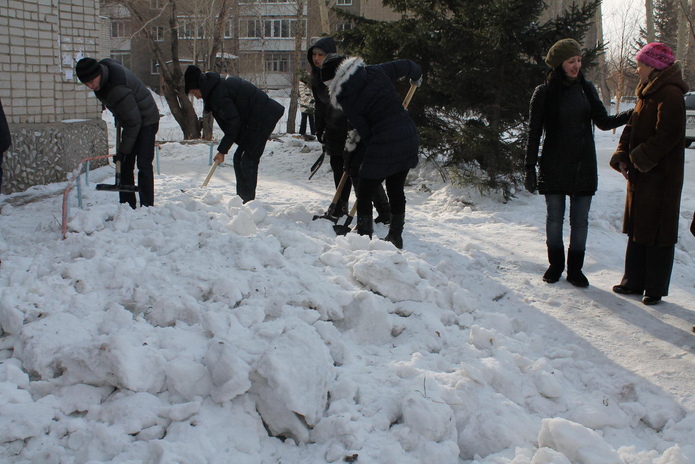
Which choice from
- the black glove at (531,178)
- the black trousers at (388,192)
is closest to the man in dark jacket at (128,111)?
the black trousers at (388,192)

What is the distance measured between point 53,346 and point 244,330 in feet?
2.81

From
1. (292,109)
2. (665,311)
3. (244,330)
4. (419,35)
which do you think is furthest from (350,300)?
(292,109)

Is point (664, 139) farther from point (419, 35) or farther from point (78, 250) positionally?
point (419, 35)

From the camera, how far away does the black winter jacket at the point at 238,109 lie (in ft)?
17.8

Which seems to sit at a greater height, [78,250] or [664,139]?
[664,139]

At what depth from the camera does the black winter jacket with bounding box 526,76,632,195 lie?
421 cm

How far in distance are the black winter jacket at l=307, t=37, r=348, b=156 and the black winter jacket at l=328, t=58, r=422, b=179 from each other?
42.0 inches

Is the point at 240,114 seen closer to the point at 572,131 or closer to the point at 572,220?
the point at 572,131

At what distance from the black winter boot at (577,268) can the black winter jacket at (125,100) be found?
3.61m

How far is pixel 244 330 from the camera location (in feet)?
9.82

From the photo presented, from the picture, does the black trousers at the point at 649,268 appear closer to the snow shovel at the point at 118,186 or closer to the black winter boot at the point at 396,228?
the black winter boot at the point at 396,228

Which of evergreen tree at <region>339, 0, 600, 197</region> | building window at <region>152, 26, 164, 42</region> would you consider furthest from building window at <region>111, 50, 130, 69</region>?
evergreen tree at <region>339, 0, 600, 197</region>

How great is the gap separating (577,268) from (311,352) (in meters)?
2.42

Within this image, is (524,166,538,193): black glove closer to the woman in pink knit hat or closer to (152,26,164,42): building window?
the woman in pink knit hat
